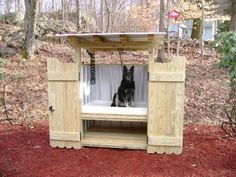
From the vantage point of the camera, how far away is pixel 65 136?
13.8ft

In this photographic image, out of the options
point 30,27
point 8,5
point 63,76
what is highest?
point 8,5

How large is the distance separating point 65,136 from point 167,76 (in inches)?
63.0

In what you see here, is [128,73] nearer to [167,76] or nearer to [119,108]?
[119,108]

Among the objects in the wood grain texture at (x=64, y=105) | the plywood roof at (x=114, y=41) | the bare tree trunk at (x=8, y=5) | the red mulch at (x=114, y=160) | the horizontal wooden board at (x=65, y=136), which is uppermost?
the bare tree trunk at (x=8, y=5)

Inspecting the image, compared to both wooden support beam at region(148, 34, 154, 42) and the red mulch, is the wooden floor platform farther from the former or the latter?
wooden support beam at region(148, 34, 154, 42)

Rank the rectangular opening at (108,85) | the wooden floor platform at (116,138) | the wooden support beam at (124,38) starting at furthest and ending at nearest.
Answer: the rectangular opening at (108,85) → the wooden floor platform at (116,138) → the wooden support beam at (124,38)

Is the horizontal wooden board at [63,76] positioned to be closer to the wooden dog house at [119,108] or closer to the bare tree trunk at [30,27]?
the wooden dog house at [119,108]

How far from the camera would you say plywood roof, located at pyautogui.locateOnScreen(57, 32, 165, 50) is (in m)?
3.79

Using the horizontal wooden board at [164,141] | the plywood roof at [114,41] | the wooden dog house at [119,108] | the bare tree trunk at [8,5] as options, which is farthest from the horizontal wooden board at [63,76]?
the bare tree trunk at [8,5]

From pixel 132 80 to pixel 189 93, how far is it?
2.76m

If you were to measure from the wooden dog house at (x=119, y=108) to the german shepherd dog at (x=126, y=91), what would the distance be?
29cm

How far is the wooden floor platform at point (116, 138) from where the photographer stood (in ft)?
13.6

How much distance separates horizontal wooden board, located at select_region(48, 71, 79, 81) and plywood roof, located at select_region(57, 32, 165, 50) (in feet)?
1.22

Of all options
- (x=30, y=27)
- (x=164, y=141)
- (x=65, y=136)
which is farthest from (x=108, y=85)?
(x=30, y=27)
